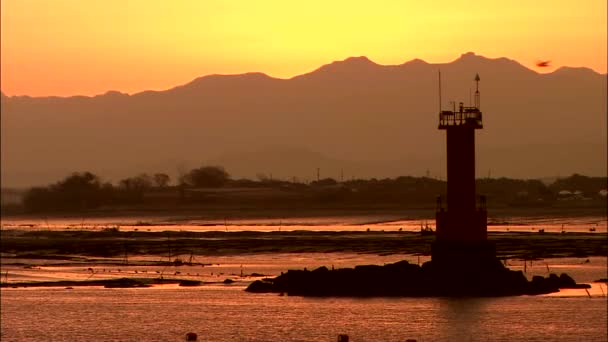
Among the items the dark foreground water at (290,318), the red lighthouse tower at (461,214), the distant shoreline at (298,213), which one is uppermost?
the distant shoreline at (298,213)

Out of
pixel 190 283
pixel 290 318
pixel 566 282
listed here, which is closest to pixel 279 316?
pixel 290 318

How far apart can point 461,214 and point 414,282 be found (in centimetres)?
356

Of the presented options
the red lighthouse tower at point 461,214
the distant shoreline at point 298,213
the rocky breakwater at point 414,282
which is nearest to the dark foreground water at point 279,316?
the rocky breakwater at point 414,282

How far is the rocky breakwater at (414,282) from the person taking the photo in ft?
177

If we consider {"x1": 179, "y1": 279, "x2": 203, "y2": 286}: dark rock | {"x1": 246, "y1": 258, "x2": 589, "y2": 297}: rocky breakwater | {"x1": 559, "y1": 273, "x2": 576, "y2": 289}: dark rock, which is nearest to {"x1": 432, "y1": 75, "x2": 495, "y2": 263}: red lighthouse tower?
{"x1": 246, "y1": 258, "x2": 589, "y2": 297}: rocky breakwater

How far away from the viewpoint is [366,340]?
44.9 meters

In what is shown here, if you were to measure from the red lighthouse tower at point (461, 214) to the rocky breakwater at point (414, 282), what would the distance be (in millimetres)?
636

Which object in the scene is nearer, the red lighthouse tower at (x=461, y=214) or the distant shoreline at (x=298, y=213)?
the red lighthouse tower at (x=461, y=214)

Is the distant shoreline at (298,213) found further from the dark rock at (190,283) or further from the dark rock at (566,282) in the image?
the dark rock at (566,282)

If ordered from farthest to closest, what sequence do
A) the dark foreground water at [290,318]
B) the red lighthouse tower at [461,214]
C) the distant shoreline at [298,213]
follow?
the distant shoreline at [298,213] → the red lighthouse tower at [461,214] → the dark foreground water at [290,318]

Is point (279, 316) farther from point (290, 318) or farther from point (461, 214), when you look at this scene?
point (461, 214)

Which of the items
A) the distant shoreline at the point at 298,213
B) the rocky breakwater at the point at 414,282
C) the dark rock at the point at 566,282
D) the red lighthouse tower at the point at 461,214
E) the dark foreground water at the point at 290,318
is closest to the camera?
the dark foreground water at the point at 290,318

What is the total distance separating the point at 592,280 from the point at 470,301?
851 cm

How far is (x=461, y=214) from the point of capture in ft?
175
